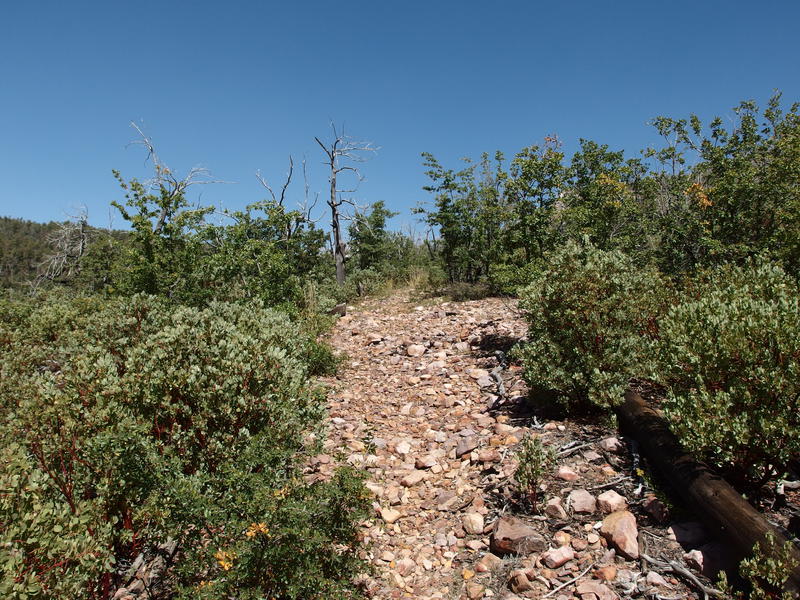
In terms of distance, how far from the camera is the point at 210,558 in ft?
9.23

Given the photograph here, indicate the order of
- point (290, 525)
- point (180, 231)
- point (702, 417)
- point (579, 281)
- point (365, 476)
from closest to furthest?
point (290, 525)
point (365, 476)
point (702, 417)
point (579, 281)
point (180, 231)

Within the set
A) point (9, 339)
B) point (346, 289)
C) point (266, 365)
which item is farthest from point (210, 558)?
point (346, 289)

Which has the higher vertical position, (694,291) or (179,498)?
(694,291)

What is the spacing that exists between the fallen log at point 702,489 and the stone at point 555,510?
0.92m

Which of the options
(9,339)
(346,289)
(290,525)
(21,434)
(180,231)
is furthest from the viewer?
(346,289)

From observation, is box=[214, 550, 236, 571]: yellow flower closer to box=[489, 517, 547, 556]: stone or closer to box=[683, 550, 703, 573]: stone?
box=[489, 517, 547, 556]: stone

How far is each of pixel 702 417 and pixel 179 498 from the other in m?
3.78

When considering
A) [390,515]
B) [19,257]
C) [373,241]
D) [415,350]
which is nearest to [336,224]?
[373,241]

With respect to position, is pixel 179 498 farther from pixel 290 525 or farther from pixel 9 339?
pixel 9 339

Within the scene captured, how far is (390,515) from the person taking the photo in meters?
4.26

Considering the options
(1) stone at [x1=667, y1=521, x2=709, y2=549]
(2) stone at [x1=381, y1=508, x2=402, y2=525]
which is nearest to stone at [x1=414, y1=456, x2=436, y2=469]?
(2) stone at [x1=381, y1=508, x2=402, y2=525]

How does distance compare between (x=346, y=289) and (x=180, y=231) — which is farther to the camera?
(x=346, y=289)

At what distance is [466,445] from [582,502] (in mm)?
1630

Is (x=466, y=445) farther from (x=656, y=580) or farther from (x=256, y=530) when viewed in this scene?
(x=256, y=530)
